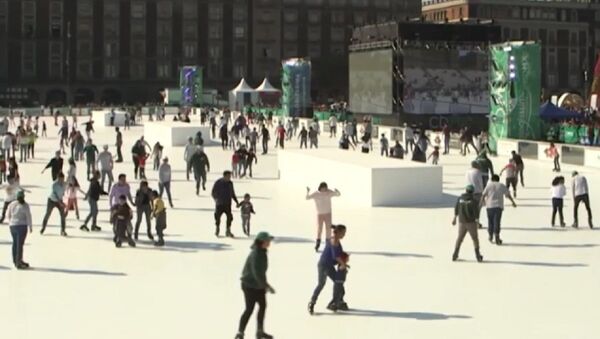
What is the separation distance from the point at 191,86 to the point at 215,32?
83.1 ft

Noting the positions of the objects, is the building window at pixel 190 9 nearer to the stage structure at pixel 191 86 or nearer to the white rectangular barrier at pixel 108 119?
the stage structure at pixel 191 86

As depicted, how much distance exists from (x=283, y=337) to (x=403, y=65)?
151 ft

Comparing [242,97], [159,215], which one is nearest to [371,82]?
[242,97]

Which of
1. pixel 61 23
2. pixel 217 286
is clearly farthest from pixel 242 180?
pixel 61 23

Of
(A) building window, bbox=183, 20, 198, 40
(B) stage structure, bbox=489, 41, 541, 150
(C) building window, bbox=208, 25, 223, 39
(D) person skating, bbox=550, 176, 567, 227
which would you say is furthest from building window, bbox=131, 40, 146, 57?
(D) person skating, bbox=550, 176, 567, 227

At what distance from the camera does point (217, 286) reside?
12539 mm

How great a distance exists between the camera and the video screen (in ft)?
180

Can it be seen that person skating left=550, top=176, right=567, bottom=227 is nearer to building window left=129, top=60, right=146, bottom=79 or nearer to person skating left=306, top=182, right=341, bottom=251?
person skating left=306, top=182, right=341, bottom=251

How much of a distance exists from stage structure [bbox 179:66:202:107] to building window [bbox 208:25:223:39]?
24051mm

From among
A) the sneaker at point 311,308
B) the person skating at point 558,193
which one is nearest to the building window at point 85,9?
the person skating at point 558,193

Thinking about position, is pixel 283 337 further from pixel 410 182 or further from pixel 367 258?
pixel 410 182

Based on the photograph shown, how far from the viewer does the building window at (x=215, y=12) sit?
333ft

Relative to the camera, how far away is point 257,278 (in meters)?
9.27

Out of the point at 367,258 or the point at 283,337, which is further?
the point at 367,258
